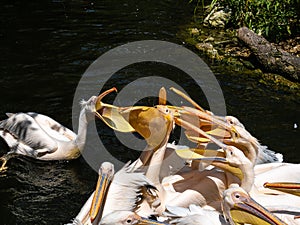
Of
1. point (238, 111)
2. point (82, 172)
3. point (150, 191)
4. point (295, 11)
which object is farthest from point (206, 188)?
point (295, 11)

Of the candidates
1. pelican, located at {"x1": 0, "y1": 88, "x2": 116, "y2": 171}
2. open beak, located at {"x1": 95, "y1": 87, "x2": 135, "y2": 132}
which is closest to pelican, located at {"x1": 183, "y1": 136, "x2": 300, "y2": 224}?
open beak, located at {"x1": 95, "y1": 87, "x2": 135, "y2": 132}

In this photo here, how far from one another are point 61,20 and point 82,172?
4364 mm

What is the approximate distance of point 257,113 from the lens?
6.12m

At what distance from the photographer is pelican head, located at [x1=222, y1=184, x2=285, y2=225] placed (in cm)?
331

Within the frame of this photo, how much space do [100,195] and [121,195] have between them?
0.18 meters

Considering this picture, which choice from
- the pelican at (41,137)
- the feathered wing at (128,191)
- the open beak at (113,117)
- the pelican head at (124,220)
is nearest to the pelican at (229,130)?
the open beak at (113,117)

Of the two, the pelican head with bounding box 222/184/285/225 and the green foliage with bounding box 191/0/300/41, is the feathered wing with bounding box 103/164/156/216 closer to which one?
the pelican head with bounding box 222/184/285/225

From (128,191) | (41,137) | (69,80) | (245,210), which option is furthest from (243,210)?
(69,80)

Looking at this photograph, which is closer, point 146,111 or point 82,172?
point 146,111

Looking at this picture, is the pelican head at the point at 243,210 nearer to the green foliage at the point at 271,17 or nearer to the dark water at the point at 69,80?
the dark water at the point at 69,80

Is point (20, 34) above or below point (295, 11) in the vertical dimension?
below

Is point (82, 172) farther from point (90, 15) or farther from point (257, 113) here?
point (90, 15)

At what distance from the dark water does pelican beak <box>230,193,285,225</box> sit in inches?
61.2

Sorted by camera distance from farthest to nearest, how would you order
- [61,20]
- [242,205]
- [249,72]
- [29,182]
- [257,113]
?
[61,20] → [249,72] → [257,113] → [29,182] → [242,205]
